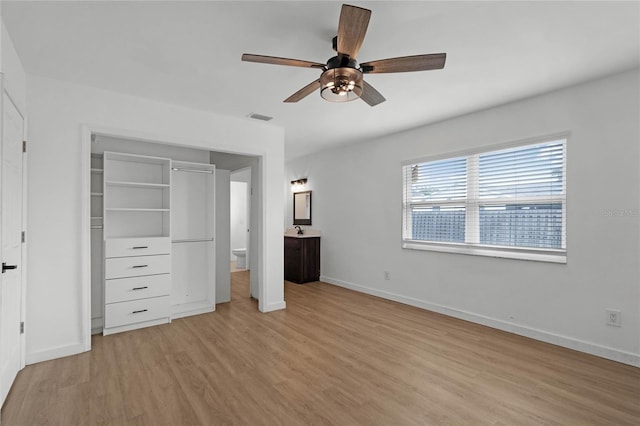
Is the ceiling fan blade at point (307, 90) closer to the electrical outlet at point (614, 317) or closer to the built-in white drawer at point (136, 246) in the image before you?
the built-in white drawer at point (136, 246)

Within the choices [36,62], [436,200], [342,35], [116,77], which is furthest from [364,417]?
[36,62]

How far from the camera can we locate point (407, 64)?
2092 mm

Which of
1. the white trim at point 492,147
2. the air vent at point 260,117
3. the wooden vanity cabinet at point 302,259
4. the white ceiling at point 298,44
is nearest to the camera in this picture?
the white ceiling at point 298,44

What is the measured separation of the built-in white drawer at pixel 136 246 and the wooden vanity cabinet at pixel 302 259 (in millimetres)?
2658

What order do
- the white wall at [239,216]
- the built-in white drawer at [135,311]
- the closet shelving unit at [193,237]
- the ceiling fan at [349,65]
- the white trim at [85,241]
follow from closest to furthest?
the ceiling fan at [349,65] → the white trim at [85,241] → the built-in white drawer at [135,311] → the closet shelving unit at [193,237] → the white wall at [239,216]

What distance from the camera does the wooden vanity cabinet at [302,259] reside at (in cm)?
608

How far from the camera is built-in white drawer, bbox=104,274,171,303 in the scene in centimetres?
350

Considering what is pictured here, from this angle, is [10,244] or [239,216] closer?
[10,244]

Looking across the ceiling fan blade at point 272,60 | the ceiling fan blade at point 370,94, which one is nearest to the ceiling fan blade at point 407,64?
the ceiling fan blade at point 370,94

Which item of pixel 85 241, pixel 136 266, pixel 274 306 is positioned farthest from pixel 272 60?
pixel 274 306

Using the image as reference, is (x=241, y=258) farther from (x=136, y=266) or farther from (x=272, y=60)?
(x=272, y=60)

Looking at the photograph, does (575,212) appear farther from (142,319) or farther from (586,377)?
(142,319)

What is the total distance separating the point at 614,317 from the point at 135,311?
185 inches

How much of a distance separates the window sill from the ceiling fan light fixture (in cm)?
260
